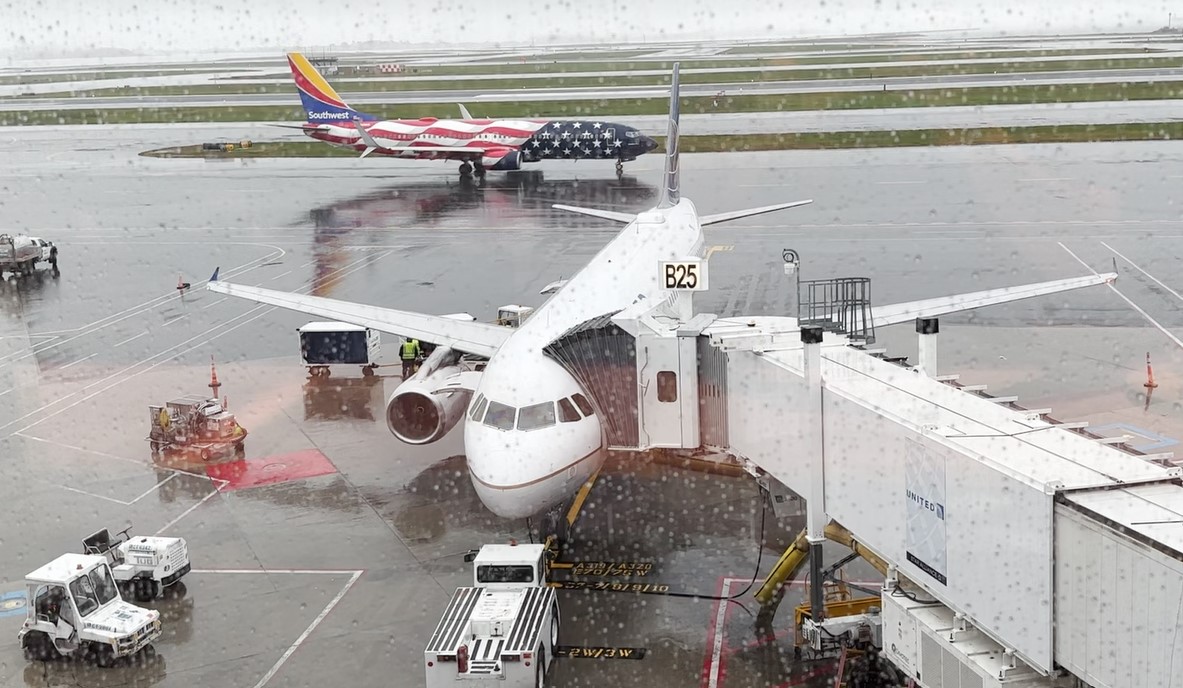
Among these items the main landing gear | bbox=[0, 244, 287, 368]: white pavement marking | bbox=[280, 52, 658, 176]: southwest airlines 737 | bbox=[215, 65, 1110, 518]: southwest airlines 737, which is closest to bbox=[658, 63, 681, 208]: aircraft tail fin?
bbox=[215, 65, 1110, 518]: southwest airlines 737

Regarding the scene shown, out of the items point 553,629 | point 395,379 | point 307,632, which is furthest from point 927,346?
point 395,379

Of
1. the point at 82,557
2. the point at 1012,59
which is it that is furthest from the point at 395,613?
the point at 1012,59

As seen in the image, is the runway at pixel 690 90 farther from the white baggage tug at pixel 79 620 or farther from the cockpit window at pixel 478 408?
the white baggage tug at pixel 79 620

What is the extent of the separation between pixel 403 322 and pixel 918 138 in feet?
220

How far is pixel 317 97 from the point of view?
3388 inches

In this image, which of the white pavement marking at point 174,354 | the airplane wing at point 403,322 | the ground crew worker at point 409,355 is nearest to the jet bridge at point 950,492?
the airplane wing at point 403,322

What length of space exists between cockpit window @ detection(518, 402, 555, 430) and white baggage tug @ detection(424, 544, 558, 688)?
85.5 inches

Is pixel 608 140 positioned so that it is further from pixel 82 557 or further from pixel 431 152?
pixel 82 557

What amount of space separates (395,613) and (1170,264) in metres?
36.6

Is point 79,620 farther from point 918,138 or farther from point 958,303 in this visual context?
point 918,138

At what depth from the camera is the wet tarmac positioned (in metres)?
21.1

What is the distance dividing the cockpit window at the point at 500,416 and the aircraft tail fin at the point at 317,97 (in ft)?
219

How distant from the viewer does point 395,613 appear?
21562mm

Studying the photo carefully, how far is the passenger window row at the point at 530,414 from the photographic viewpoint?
22.0 metres
